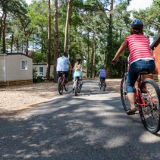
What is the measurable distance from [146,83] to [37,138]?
207 cm

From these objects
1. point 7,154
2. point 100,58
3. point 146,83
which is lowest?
point 7,154

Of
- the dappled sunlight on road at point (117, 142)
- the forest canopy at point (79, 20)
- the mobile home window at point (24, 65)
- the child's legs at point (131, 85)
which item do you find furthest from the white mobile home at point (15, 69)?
the dappled sunlight on road at point (117, 142)

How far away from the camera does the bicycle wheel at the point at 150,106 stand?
126 inches

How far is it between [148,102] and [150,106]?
9 centimetres

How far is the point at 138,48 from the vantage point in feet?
12.0

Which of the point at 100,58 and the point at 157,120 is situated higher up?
the point at 100,58

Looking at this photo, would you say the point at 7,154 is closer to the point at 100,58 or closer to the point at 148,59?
the point at 148,59

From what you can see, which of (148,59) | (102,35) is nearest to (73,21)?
(102,35)

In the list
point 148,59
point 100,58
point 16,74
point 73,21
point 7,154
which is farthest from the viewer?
point 100,58

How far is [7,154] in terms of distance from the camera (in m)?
2.71

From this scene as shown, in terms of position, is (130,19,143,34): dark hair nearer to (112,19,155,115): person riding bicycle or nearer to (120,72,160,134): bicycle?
(112,19,155,115): person riding bicycle

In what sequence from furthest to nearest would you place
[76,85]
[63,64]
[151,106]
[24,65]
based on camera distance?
[24,65] < [63,64] < [76,85] < [151,106]

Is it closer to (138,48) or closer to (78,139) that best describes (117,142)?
(78,139)

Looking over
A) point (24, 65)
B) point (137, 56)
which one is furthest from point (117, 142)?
point (24, 65)
